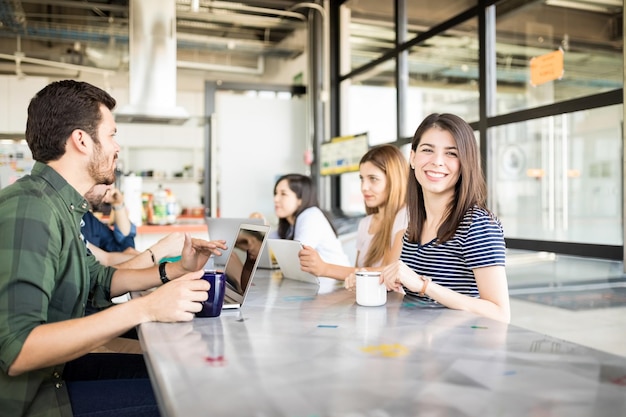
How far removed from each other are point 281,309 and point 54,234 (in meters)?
0.54

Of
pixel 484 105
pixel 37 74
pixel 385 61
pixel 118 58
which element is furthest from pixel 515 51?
pixel 37 74

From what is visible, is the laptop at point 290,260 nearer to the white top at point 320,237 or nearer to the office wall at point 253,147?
the white top at point 320,237

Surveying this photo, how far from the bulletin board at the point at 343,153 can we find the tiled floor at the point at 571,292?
168 centimetres

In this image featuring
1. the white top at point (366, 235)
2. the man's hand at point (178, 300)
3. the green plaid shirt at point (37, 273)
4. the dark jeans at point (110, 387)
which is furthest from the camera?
the white top at point (366, 235)

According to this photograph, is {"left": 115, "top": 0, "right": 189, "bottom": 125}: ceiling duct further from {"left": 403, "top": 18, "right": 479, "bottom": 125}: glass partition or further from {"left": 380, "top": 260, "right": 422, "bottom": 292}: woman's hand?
{"left": 380, "top": 260, "right": 422, "bottom": 292}: woman's hand

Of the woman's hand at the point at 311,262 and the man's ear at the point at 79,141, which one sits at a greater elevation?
the man's ear at the point at 79,141

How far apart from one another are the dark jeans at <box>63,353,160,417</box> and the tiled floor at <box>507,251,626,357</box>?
205 cm

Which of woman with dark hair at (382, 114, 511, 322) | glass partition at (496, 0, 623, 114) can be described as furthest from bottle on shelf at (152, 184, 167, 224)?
woman with dark hair at (382, 114, 511, 322)

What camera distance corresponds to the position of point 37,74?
753 cm

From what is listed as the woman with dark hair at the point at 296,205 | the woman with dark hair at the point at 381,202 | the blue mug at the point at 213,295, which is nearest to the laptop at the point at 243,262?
the blue mug at the point at 213,295

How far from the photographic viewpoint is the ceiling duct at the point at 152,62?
15.8 feet

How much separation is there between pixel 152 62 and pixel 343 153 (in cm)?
181

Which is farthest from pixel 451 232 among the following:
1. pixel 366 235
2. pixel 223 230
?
pixel 223 230

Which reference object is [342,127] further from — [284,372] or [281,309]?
[284,372]
